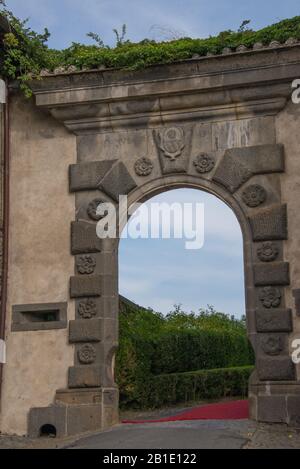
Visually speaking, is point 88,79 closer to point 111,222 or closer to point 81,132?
point 81,132

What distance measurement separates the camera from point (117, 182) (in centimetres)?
1138

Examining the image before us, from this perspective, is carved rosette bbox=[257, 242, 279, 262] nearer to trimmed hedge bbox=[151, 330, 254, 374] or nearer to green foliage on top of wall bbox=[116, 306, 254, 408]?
green foliage on top of wall bbox=[116, 306, 254, 408]

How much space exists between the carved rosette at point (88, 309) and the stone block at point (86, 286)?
0.41 feet

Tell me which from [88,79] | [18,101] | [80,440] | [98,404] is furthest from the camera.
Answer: [18,101]

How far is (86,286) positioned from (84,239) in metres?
0.72

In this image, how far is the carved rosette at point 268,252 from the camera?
10.6 m

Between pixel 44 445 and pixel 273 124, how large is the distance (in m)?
5.55

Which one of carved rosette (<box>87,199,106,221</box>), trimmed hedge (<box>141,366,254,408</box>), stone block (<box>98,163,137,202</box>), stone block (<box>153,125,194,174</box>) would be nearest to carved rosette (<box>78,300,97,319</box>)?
carved rosette (<box>87,199,106,221</box>)

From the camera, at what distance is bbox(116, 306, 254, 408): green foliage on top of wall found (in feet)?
45.8

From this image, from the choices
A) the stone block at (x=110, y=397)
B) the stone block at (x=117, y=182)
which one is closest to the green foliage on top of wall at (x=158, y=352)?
the stone block at (x=110, y=397)

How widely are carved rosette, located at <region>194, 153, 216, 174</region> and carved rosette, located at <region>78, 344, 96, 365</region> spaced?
9.99ft

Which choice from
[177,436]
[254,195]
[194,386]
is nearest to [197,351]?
[194,386]

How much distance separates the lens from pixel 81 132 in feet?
38.5

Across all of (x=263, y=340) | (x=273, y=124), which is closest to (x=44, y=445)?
(x=263, y=340)
